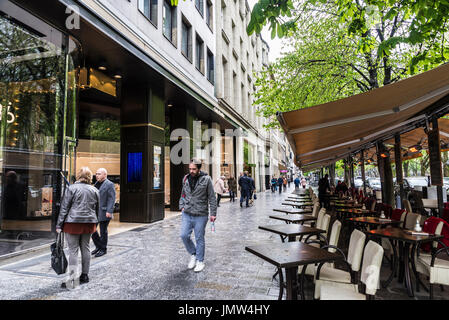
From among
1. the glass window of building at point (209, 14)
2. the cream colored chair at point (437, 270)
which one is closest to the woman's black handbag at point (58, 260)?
the cream colored chair at point (437, 270)

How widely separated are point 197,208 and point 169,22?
34.0 ft

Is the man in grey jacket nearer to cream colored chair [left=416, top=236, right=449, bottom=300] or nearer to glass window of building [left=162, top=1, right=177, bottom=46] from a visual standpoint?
cream colored chair [left=416, top=236, right=449, bottom=300]

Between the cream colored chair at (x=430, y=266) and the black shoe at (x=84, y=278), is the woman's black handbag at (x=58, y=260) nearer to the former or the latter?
the black shoe at (x=84, y=278)

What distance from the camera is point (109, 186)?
589 cm

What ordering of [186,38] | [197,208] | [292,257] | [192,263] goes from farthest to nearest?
1. [186,38]
2. [192,263]
3. [197,208]
4. [292,257]

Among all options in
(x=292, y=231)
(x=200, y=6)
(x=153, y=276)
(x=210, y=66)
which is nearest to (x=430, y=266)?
(x=292, y=231)

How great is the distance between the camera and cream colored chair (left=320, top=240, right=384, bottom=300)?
266 cm

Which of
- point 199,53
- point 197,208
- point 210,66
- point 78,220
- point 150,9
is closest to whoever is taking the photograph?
point 78,220

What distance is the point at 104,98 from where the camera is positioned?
12.4 m

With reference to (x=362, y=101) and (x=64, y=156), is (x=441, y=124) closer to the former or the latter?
(x=362, y=101)

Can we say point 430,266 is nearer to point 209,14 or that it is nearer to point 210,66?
point 210,66

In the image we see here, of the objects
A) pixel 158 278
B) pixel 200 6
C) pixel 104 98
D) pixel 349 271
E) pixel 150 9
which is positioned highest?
pixel 200 6

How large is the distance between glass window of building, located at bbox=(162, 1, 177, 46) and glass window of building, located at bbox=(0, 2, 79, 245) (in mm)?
5332

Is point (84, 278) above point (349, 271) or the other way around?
the other way around
